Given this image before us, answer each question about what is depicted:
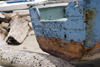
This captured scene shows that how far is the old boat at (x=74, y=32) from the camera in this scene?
215 centimetres

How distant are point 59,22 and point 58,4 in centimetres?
163

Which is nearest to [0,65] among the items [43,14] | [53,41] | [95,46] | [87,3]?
[53,41]

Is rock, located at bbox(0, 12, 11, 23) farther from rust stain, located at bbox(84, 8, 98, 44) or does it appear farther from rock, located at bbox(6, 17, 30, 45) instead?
rust stain, located at bbox(84, 8, 98, 44)

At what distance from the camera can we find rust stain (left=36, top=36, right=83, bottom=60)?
2.51m

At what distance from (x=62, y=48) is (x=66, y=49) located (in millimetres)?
102

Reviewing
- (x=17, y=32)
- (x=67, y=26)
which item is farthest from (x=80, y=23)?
(x=17, y=32)

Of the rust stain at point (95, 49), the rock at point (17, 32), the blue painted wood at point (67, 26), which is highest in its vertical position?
the blue painted wood at point (67, 26)

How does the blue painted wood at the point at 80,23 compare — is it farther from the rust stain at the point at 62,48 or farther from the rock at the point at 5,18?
the rock at the point at 5,18

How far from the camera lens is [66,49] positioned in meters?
2.70

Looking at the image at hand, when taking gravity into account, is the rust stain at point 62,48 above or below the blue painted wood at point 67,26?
below

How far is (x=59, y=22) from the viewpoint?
2.56 m

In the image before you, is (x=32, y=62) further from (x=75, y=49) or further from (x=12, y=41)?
(x=12, y=41)

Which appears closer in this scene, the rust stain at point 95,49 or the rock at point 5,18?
the rust stain at point 95,49

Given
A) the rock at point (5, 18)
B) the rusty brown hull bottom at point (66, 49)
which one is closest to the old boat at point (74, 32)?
the rusty brown hull bottom at point (66, 49)
